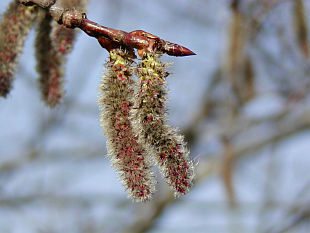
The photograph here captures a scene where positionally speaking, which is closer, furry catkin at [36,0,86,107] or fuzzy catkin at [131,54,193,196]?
fuzzy catkin at [131,54,193,196]

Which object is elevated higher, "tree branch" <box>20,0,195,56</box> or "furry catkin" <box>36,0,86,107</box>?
"furry catkin" <box>36,0,86,107</box>

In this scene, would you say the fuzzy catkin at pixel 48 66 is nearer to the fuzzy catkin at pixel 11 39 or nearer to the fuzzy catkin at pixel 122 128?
the fuzzy catkin at pixel 11 39

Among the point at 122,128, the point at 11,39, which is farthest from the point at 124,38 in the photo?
the point at 11,39

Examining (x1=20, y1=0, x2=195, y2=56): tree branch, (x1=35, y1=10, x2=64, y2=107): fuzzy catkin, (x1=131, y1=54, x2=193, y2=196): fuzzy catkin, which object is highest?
(x1=35, y1=10, x2=64, y2=107): fuzzy catkin

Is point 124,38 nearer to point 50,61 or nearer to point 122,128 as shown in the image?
point 122,128

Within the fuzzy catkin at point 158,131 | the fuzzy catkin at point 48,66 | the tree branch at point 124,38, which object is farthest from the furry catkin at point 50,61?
the fuzzy catkin at point 158,131

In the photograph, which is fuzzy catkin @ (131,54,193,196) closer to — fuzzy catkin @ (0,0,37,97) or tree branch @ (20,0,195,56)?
tree branch @ (20,0,195,56)

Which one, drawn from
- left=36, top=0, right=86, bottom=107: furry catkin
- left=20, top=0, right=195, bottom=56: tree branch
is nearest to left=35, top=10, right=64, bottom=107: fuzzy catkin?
left=36, top=0, right=86, bottom=107: furry catkin
